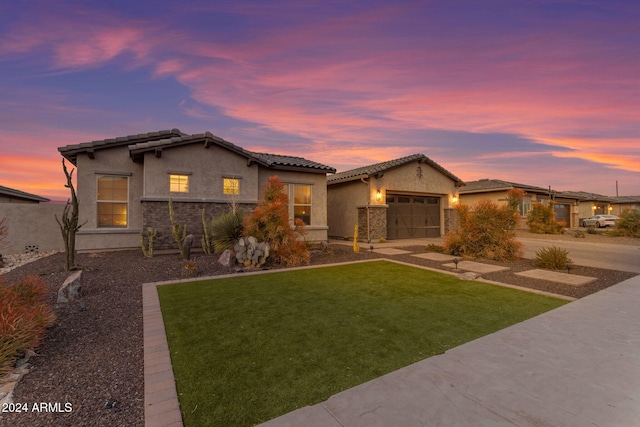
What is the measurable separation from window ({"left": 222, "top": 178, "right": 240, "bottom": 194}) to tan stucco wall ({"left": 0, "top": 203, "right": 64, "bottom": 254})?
300 inches


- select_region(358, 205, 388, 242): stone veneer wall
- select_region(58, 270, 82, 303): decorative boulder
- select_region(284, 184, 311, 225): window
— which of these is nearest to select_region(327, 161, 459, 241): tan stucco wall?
select_region(358, 205, 388, 242): stone veneer wall

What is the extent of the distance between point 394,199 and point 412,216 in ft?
6.61

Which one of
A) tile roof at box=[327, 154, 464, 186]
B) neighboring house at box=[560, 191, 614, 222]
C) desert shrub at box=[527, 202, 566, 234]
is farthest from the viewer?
neighboring house at box=[560, 191, 614, 222]

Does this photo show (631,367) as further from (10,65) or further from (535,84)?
(10,65)

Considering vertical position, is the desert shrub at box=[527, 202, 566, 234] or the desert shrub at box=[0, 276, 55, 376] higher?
the desert shrub at box=[527, 202, 566, 234]

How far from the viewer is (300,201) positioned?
14383 mm

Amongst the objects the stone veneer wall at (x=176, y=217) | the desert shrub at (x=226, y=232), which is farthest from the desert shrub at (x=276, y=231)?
the stone veneer wall at (x=176, y=217)

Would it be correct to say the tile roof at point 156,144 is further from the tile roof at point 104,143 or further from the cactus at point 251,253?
the cactus at point 251,253

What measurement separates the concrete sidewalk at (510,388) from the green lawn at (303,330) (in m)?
0.24

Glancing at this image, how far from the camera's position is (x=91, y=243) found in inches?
436

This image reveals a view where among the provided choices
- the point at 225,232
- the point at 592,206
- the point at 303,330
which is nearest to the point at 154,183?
the point at 225,232

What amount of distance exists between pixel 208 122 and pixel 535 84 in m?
15.3

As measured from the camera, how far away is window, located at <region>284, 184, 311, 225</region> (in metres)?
14.0

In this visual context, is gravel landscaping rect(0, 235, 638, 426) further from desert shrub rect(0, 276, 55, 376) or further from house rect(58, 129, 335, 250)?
house rect(58, 129, 335, 250)
